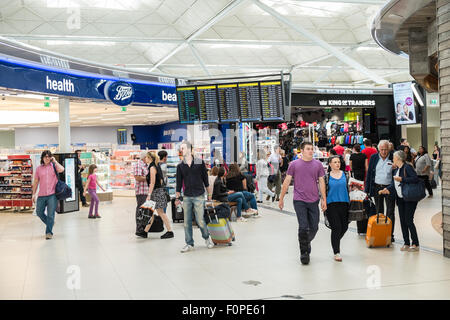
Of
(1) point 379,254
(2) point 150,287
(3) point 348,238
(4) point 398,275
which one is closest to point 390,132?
(3) point 348,238

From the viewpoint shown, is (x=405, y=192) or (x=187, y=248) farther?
(x=187, y=248)

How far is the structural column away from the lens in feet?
20.3

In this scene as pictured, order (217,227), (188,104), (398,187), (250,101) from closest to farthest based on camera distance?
(398,187) → (217,227) → (250,101) → (188,104)

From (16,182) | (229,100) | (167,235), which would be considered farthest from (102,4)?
(167,235)

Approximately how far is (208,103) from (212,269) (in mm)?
6384

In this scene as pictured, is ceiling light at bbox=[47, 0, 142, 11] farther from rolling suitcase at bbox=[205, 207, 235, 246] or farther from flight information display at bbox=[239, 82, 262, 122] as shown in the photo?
rolling suitcase at bbox=[205, 207, 235, 246]

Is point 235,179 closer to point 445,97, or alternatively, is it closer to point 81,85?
point 81,85

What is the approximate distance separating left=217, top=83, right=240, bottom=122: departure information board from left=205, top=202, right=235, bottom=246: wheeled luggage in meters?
4.55

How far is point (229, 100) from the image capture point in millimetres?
11648

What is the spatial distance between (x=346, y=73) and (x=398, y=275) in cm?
3014

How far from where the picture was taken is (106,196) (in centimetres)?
1540

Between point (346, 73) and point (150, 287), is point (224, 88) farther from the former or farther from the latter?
point (346, 73)

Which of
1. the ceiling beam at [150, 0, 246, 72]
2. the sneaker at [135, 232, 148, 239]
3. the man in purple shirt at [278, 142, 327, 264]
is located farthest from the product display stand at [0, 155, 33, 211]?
the man in purple shirt at [278, 142, 327, 264]

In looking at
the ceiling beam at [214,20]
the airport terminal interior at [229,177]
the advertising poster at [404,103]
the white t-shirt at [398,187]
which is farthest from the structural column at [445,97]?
the ceiling beam at [214,20]
